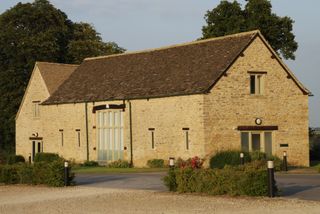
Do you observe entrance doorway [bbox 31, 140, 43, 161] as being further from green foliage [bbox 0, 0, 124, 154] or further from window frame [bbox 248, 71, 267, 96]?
window frame [bbox 248, 71, 267, 96]

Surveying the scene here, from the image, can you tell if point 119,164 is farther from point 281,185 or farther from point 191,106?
point 281,185

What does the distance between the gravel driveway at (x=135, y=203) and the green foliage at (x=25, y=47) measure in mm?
43498

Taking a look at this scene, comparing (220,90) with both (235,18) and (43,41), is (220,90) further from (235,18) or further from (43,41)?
(43,41)

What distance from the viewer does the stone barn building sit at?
129 feet

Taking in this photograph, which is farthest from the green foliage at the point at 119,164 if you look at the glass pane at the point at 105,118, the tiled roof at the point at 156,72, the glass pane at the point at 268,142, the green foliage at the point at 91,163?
the glass pane at the point at 268,142

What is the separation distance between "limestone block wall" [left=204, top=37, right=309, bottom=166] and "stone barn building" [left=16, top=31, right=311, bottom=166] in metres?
0.06

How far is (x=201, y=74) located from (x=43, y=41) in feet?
102

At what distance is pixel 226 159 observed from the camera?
119 ft

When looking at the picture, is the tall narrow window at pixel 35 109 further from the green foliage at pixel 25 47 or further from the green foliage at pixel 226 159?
the green foliage at pixel 226 159

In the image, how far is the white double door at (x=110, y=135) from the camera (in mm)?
45406

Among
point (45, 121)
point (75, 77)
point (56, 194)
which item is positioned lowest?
point (56, 194)

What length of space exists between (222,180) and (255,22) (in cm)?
3369

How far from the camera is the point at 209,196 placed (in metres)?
21.5

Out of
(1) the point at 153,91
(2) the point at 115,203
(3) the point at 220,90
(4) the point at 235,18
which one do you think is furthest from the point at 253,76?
(2) the point at 115,203
